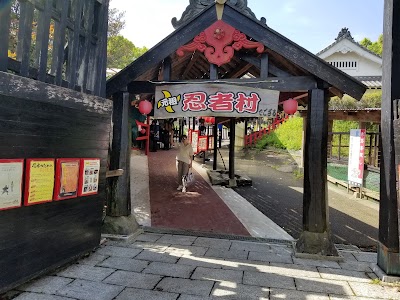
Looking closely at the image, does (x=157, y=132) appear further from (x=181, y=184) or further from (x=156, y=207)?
(x=156, y=207)

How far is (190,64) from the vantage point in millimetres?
10086

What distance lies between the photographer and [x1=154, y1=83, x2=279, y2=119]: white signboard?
702 centimetres

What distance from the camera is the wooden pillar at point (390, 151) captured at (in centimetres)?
542

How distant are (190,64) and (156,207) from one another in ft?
15.3

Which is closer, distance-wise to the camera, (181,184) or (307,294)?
(307,294)

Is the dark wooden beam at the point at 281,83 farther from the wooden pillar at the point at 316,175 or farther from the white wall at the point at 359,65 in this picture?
the white wall at the point at 359,65

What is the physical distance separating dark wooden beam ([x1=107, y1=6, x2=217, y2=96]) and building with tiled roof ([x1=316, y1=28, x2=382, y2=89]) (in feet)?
85.7

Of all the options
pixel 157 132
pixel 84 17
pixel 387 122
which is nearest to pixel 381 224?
pixel 387 122

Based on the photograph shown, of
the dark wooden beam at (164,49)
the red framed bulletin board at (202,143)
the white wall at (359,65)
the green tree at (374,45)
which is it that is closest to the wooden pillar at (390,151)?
the dark wooden beam at (164,49)

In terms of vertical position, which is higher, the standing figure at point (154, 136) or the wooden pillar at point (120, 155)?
the standing figure at point (154, 136)

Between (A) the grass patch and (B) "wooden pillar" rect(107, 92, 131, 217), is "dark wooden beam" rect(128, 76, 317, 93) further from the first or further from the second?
(A) the grass patch

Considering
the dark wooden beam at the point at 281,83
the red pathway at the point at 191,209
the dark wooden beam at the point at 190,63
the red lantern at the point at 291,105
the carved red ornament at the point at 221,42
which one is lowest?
the red pathway at the point at 191,209

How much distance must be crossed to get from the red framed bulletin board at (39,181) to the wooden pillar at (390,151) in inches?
225

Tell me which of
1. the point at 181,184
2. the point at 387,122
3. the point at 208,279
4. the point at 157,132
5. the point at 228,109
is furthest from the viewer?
the point at 157,132
